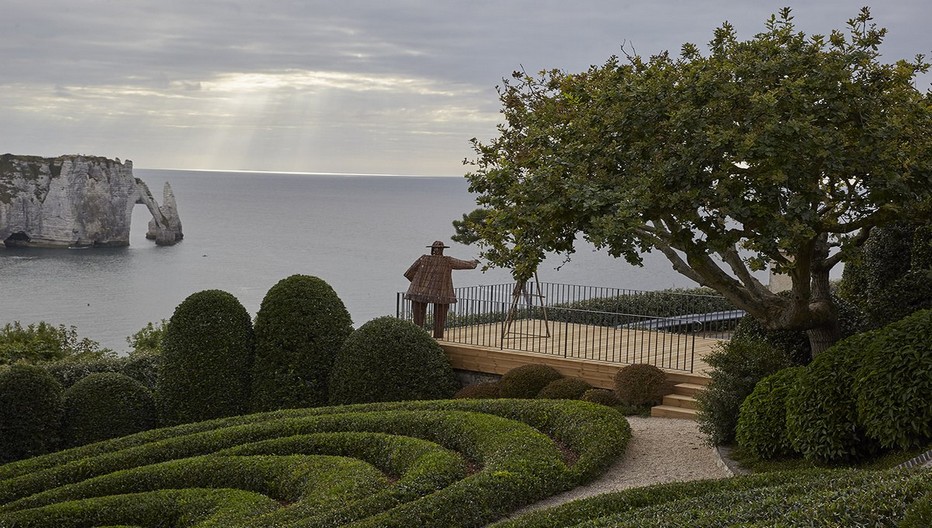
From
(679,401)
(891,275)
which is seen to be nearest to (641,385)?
(679,401)

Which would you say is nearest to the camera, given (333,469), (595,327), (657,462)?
(333,469)

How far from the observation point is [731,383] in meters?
11.7

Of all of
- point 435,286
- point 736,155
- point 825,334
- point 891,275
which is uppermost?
point 736,155

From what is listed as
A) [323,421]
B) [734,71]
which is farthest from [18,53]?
[734,71]

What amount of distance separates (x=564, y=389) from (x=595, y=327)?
6.16 m

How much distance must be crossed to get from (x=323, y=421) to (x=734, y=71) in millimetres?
7366

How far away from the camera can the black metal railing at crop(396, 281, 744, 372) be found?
17234mm

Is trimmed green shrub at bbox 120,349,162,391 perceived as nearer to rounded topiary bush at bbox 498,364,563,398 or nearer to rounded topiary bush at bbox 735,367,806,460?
rounded topiary bush at bbox 498,364,563,398

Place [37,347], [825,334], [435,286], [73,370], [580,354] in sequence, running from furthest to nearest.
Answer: [37,347]
[435,286]
[580,354]
[73,370]
[825,334]

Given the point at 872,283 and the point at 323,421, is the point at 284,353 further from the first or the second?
the point at 872,283

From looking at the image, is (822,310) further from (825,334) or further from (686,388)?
(686,388)

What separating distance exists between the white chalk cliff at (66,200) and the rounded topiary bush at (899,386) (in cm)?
7523

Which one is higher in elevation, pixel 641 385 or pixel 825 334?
pixel 825 334

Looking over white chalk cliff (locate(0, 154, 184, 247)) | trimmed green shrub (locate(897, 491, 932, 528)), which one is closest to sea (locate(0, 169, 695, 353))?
white chalk cliff (locate(0, 154, 184, 247))
